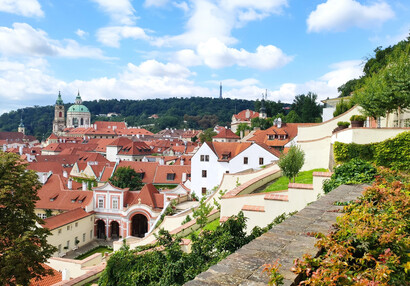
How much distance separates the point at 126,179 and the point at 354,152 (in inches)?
1333

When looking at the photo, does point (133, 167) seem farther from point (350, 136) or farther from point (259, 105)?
point (259, 105)

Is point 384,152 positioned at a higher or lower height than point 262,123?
lower

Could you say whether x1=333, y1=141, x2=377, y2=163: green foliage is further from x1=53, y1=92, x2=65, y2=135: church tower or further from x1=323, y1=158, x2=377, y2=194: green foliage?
x1=53, y1=92, x2=65, y2=135: church tower

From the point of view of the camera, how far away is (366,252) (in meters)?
3.95

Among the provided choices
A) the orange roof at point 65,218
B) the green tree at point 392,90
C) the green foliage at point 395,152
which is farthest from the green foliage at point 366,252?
the orange roof at point 65,218

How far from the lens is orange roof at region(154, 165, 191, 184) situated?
46.5 metres

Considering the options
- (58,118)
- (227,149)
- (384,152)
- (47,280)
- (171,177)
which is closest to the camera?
(384,152)

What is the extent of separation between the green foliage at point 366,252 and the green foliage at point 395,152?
1086cm

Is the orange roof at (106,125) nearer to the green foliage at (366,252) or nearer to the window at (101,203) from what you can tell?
the window at (101,203)

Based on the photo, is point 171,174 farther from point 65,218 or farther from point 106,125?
point 106,125

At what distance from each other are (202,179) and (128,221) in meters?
9.72

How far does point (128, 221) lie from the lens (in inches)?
1378

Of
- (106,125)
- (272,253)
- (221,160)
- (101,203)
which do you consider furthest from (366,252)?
(106,125)

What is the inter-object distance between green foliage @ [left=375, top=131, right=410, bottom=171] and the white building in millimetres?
19437
